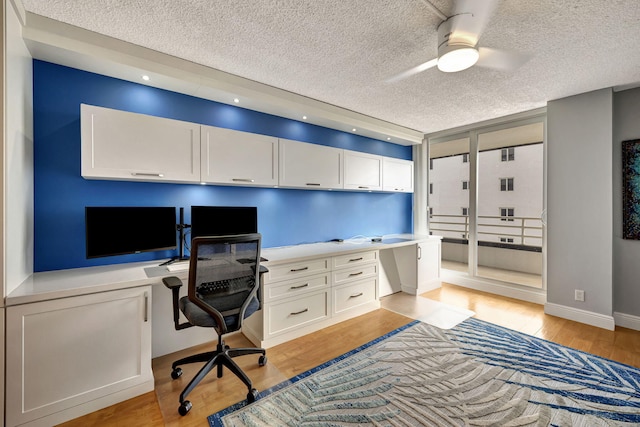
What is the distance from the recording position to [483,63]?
2400 mm

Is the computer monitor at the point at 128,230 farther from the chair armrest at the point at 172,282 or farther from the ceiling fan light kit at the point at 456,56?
the ceiling fan light kit at the point at 456,56

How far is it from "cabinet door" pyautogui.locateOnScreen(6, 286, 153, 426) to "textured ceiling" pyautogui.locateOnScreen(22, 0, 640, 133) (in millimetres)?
1909

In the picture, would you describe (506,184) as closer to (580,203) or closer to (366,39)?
(580,203)

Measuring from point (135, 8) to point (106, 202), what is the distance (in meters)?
1.50

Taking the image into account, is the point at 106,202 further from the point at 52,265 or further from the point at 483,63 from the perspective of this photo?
the point at 483,63

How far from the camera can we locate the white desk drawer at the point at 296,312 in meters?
2.64

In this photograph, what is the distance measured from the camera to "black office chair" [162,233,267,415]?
74.0 inches

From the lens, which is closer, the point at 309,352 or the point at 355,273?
the point at 309,352

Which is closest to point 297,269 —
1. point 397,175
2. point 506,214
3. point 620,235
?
point 397,175

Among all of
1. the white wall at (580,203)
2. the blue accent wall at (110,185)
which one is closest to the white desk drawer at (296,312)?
the blue accent wall at (110,185)

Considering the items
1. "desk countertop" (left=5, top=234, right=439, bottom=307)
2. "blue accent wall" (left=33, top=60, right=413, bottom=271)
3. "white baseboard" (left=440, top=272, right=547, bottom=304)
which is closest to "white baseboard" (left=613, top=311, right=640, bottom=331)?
"white baseboard" (left=440, top=272, right=547, bottom=304)

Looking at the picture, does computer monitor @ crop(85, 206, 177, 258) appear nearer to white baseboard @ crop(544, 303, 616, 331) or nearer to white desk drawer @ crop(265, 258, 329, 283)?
white desk drawer @ crop(265, 258, 329, 283)

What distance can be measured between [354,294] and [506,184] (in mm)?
3766

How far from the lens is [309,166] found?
10.8 ft
